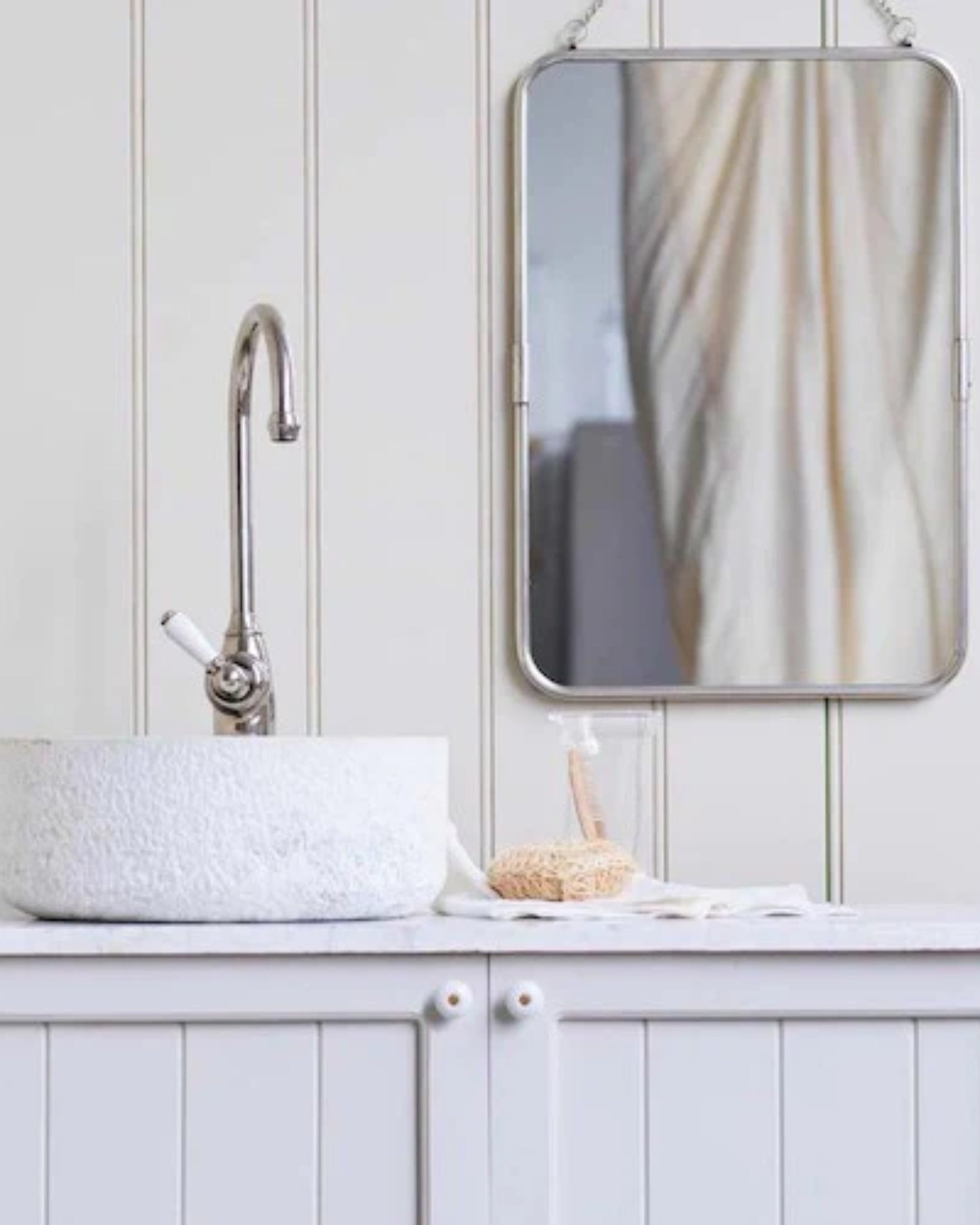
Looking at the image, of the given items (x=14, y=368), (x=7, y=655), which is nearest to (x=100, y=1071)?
(x=7, y=655)

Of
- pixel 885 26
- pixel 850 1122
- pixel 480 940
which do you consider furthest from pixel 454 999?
pixel 885 26

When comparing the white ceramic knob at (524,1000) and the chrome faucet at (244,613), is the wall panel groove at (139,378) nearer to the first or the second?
the chrome faucet at (244,613)

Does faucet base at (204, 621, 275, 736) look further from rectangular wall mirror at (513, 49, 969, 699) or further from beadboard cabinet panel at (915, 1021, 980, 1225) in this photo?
beadboard cabinet panel at (915, 1021, 980, 1225)

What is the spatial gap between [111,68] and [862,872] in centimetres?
88

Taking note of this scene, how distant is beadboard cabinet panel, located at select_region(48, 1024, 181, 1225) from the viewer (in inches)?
60.8

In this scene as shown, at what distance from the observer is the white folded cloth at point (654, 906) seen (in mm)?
1597

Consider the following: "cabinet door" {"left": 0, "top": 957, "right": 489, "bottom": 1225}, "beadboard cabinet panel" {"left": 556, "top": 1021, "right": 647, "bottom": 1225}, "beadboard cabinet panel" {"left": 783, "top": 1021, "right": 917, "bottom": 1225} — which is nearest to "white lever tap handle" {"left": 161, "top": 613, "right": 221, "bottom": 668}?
"cabinet door" {"left": 0, "top": 957, "right": 489, "bottom": 1225}

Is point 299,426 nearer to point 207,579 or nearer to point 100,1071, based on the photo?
point 207,579

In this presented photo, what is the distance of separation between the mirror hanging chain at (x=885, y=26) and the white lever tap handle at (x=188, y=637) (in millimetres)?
577

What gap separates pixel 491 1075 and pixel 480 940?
0.09 m

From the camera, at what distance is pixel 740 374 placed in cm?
193

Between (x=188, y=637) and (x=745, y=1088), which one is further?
(x=188, y=637)

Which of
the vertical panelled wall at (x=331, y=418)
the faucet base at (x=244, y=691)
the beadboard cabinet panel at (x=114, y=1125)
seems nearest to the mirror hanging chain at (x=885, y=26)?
the vertical panelled wall at (x=331, y=418)

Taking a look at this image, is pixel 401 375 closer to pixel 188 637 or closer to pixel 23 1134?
pixel 188 637
